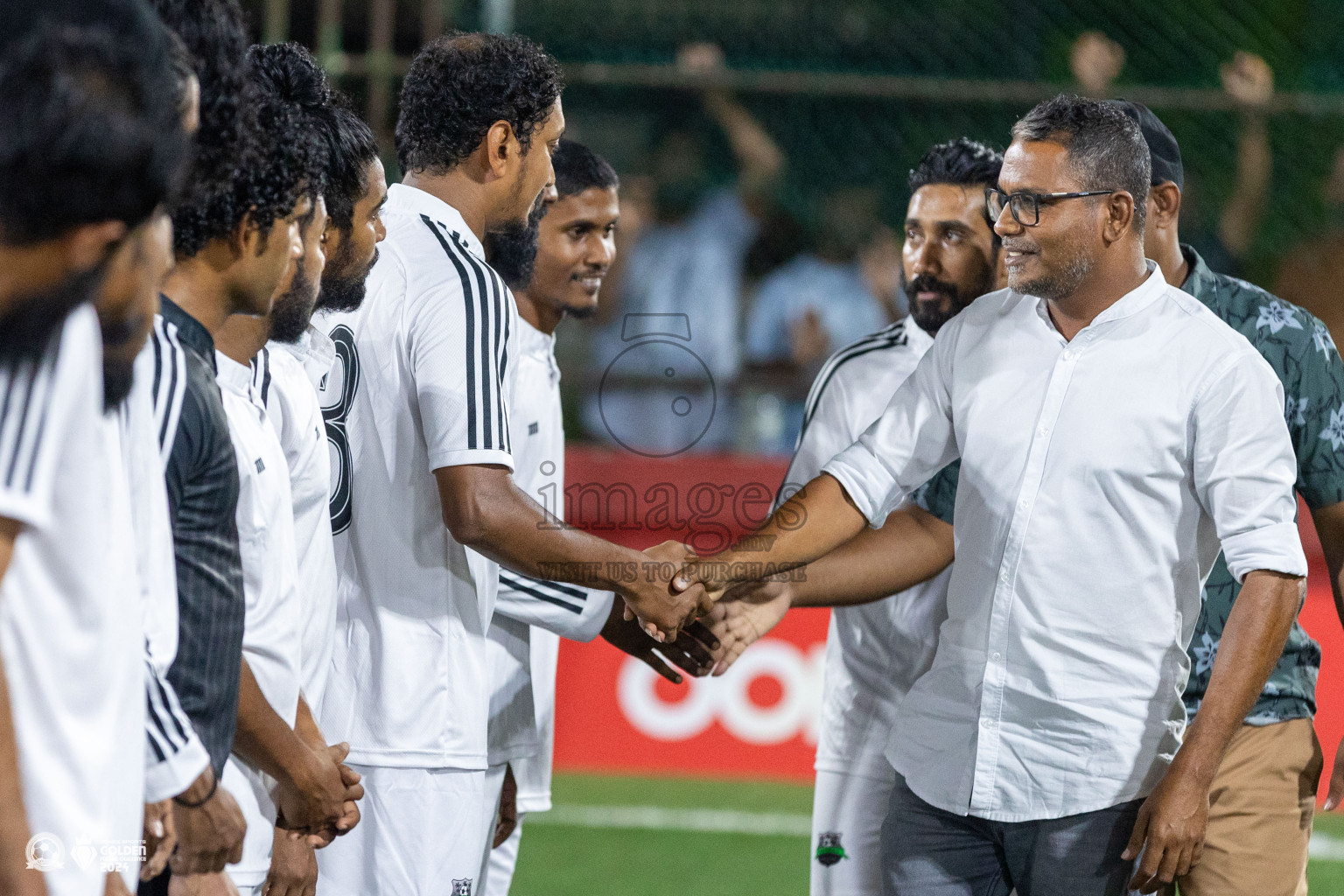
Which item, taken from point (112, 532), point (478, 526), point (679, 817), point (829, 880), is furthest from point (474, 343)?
point (679, 817)

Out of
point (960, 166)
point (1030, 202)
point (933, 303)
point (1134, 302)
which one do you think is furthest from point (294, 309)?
point (960, 166)

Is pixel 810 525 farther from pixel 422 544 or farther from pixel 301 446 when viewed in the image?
pixel 301 446

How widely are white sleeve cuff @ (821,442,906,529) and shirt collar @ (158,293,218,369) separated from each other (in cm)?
143

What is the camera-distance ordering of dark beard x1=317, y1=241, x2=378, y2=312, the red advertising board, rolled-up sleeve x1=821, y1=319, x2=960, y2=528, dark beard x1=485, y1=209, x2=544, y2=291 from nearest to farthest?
dark beard x1=317, y1=241, x2=378, y2=312 < rolled-up sleeve x1=821, y1=319, x2=960, y2=528 < dark beard x1=485, y1=209, x2=544, y2=291 < the red advertising board

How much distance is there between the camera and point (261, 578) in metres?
2.03

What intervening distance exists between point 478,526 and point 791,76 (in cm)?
504

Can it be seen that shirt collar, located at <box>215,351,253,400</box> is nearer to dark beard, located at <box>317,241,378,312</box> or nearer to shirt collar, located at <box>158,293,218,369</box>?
shirt collar, located at <box>158,293,218,369</box>

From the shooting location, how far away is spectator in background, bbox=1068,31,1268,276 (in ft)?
23.9

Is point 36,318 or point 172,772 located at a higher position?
point 36,318

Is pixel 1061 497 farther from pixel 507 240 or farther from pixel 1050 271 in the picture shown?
pixel 507 240

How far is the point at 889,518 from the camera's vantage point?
3.42 meters

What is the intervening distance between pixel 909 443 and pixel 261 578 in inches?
56.6

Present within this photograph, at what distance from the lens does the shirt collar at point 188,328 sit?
1.89 meters

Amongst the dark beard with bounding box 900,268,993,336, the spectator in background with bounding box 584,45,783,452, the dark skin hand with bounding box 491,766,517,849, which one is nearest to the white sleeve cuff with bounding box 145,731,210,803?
the dark skin hand with bounding box 491,766,517,849
